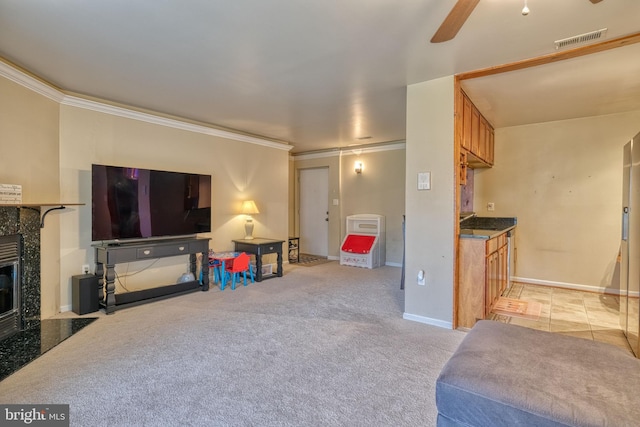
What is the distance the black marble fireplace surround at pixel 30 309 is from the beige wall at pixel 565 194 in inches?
228

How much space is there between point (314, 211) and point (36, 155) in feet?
16.7

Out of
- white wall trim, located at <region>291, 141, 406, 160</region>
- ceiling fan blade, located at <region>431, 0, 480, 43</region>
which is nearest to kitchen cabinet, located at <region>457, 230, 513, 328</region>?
ceiling fan blade, located at <region>431, 0, 480, 43</region>

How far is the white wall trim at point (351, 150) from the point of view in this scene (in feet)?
20.9

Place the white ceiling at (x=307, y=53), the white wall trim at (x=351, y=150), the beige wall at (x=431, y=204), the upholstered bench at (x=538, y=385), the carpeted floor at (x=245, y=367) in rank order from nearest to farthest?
1. the upholstered bench at (x=538, y=385)
2. the carpeted floor at (x=245, y=367)
3. the white ceiling at (x=307, y=53)
4. the beige wall at (x=431, y=204)
5. the white wall trim at (x=351, y=150)

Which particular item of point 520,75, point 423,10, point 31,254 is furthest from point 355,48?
point 31,254

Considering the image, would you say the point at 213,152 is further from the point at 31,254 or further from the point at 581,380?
the point at 581,380

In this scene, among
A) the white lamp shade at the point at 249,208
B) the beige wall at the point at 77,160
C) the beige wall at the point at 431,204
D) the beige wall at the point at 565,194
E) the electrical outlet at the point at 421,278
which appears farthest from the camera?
the white lamp shade at the point at 249,208

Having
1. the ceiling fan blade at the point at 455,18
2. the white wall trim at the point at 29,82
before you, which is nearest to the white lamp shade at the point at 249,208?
the white wall trim at the point at 29,82

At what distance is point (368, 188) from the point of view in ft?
22.0

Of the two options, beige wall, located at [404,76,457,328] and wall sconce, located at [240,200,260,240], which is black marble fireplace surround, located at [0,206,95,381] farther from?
beige wall, located at [404,76,457,328]

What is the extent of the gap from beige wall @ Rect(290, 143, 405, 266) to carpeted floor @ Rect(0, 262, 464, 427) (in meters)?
2.82

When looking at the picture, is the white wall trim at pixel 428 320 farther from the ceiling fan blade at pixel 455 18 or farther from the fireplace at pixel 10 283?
the fireplace at pixel 10 283

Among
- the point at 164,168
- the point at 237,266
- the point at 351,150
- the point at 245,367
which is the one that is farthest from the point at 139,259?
the point at 351,150

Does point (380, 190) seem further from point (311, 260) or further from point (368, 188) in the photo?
point (311, 260)
